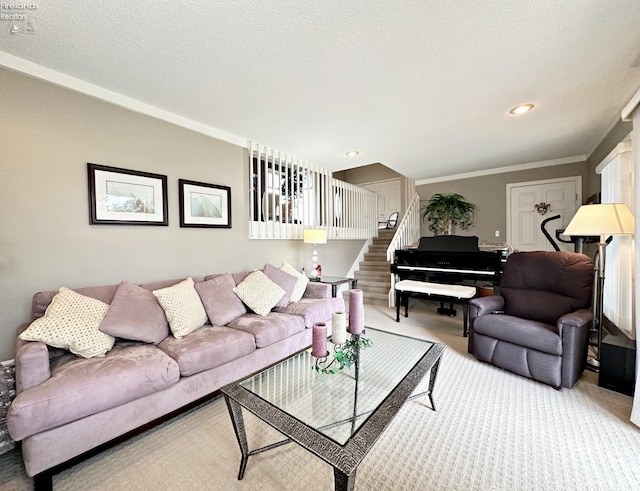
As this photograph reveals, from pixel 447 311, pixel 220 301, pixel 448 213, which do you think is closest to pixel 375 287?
pixel 447 311

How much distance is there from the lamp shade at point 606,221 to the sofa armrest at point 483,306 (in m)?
0.91

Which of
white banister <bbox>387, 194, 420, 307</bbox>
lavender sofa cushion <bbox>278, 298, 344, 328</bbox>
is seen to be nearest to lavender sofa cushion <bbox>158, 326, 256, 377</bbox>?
lavender sofa cushion <bbox>278, 298, 344, 328</bbox>

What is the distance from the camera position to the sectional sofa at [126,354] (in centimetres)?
131

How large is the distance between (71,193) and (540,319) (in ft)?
14.2

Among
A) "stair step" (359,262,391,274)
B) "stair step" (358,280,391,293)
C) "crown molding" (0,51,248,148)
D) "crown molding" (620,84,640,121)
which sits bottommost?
"stair step" (358,280,391,293)

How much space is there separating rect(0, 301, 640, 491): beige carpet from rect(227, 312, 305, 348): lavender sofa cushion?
555 millimetres

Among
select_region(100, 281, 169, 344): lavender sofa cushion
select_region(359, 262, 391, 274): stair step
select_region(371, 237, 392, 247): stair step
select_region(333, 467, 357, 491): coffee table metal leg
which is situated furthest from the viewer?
select_region(371, 237, 392, 247): stair step

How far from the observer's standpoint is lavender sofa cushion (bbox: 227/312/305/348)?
2236 millimetres

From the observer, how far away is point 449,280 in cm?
405

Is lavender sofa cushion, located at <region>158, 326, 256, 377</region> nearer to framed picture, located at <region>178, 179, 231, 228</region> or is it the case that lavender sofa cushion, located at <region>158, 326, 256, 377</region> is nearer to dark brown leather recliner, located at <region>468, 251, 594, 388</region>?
framed picture, located at <region>178, 179, 231, 228</region>

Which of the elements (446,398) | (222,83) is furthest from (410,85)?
(446,398)

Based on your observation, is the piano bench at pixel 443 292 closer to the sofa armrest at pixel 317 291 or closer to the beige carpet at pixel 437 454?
the sofa armrest at pixel 317 291

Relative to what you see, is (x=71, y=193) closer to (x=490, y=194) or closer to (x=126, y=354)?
(x=126, y=354)

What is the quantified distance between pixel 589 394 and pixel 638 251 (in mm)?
1138
